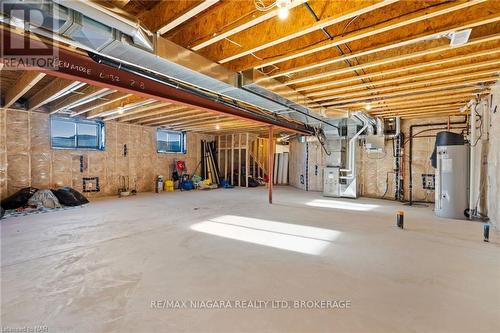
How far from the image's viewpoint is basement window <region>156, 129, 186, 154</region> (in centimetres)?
893

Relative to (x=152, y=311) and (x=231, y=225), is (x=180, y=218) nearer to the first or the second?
(x=231, y=225)

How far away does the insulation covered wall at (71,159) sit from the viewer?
17.7ft

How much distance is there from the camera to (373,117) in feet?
22.0

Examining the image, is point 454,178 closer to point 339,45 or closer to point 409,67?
point 409,67

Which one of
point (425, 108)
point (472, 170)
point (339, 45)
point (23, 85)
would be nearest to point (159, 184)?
point (23, 85)

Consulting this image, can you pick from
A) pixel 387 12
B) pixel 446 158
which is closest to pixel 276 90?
pixel 387 12

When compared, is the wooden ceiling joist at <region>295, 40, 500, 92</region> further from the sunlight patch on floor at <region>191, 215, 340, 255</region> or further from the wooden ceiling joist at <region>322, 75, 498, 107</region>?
the sunlight patch on floor at <region>191, 215, 340, 255</region>

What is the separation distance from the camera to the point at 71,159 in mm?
6477

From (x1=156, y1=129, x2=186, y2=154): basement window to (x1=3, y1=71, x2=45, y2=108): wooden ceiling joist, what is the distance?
14.1 ft

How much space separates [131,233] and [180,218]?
3.57 feet

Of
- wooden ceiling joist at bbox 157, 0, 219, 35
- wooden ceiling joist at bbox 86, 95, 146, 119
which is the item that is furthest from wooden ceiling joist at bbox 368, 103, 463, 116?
wooden ceiling joist at bbox 86, 95, 146, 119

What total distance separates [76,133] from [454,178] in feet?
30.9

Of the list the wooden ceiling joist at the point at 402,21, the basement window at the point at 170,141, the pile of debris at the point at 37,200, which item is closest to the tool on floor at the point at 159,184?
the basement window at the point at 170,141

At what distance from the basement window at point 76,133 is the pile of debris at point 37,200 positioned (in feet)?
4.65
